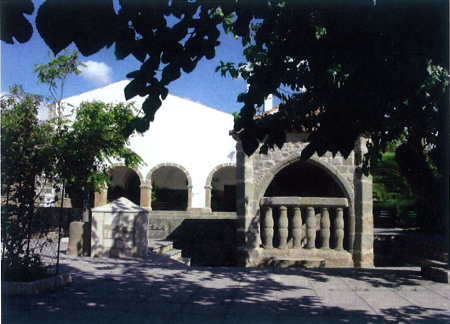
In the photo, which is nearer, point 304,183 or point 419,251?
point 419,251

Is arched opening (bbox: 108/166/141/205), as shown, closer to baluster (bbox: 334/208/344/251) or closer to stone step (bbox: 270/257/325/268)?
stone step (bbox: 270/257/325/268)

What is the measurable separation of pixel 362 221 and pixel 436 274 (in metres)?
2.17

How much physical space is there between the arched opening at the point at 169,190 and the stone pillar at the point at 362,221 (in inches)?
641

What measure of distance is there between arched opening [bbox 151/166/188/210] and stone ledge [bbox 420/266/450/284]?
18189 mm

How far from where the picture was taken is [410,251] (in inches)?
345

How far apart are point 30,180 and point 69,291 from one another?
53.7 inches

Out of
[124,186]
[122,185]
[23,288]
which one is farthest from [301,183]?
[122,185]

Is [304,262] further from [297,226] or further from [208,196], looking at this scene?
[208,196]

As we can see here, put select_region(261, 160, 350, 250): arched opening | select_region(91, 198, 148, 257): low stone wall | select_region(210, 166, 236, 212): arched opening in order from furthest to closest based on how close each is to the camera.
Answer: select_region(210, 166, 236, 212): arched opening
select_region(261, 160, 350, 250): arched opening
select_region(91, 198, 148, 257): low stone wall

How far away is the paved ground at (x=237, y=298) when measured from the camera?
3.64m

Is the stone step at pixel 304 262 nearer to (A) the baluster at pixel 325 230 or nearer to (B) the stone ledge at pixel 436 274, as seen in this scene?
(A) the baluster at pixel 325 230

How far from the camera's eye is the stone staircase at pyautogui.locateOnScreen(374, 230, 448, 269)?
23.8 ft

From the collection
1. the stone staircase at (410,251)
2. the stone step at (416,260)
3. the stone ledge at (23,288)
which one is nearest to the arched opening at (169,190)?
the stone staircase at (410,251)

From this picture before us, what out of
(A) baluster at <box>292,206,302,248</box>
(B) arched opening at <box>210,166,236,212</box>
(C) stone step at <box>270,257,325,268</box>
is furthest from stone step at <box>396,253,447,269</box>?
(B) arched opening at <box>210,166,236,212</box>
